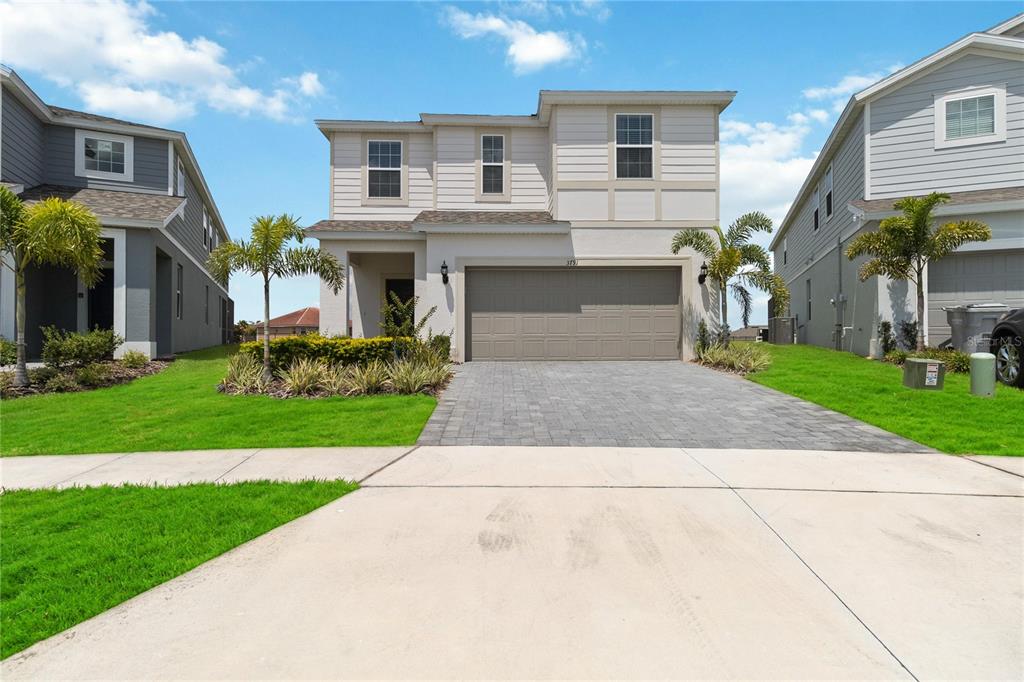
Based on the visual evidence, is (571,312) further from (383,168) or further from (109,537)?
(109,537)

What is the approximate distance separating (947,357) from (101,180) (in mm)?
24005

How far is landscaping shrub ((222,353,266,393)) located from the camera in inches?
406

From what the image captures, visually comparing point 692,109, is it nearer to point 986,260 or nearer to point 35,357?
point 986,260

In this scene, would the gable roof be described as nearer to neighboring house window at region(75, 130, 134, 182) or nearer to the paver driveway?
the paver driveway

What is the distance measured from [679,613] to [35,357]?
60.9 ft

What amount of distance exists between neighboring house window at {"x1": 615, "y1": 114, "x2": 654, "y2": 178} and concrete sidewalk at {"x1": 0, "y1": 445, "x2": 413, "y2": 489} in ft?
39.4

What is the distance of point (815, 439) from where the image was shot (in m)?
6.79

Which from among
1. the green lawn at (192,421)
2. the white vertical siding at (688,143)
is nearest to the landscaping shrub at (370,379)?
the green lawn at (192,421)

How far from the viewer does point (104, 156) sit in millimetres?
17531

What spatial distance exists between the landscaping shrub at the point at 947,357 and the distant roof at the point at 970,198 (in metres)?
3.81

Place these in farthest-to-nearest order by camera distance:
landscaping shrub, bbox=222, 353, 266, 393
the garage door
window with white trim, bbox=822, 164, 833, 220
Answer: window with white trim, bbox=822, 164, 833, 220 → the garage door → landscaping shrub, bbox=222, 353, 266, 393

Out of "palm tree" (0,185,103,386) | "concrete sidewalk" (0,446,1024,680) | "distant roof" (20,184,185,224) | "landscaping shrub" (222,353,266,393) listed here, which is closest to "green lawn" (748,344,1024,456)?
"concrete sidewalk" (0,446,1024,680)

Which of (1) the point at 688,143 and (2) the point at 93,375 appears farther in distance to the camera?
(1) the point at 688,143

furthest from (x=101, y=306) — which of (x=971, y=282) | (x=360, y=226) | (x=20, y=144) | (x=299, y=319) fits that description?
(x=299, y=319)
